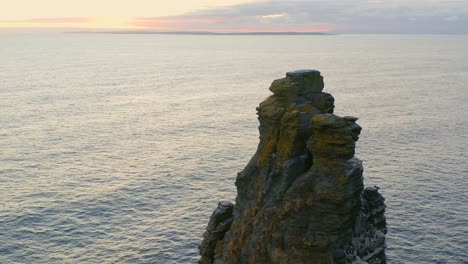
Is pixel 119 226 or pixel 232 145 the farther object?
pixel 232 145

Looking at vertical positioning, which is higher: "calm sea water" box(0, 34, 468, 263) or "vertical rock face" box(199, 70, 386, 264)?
"vertical rock face" box(199, 70, 386, 264)

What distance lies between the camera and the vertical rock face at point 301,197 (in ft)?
146

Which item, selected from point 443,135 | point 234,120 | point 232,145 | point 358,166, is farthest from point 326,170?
point 234,120

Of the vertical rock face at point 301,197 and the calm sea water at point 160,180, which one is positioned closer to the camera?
the vertical rock face at point 301,197

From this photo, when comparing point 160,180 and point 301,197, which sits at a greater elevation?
point 301,197

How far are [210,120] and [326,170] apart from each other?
140 m

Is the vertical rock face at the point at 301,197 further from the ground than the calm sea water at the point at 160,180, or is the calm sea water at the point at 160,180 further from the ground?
the vertical rock face at the point at 301,197

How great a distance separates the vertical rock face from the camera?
44500mm

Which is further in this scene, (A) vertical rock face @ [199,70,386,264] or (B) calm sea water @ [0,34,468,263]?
(B) calm sea water @ [0,34,468,263]

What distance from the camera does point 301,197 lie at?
45844 mm

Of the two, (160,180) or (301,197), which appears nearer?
(301,197)

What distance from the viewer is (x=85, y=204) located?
10431cm

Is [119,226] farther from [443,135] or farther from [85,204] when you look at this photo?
[443,135]

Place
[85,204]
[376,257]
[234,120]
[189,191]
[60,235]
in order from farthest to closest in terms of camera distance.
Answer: [234,120], [189,191], [85,204], [60,235], [376,257]
